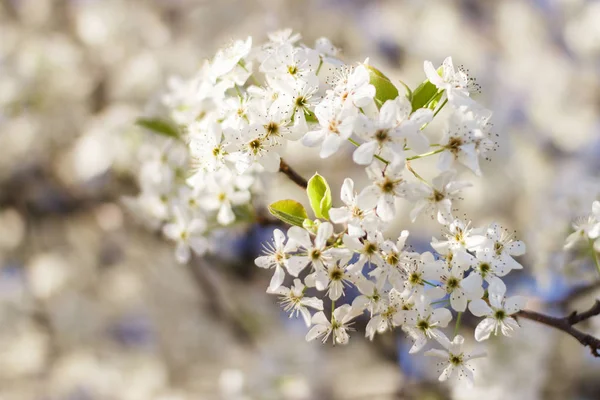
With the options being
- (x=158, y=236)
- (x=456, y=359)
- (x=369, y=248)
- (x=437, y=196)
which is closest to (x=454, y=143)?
(x=437, y=196)

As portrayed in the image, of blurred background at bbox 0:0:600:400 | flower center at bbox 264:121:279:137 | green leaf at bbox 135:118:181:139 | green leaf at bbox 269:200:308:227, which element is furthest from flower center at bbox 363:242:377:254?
blurred background at bbox 0:0:600:400

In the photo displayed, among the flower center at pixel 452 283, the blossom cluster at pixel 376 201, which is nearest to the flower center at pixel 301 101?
the blossom cluster at pixel 376 201

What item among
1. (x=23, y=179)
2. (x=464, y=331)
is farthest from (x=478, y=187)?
(x=23, y=179)

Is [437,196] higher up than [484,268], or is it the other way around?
[437,196]

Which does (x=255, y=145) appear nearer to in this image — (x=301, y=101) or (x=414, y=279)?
(x=301, y=101)

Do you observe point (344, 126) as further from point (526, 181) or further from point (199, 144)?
Result: point (526, 181)

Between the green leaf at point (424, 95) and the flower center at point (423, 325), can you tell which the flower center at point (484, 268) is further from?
the green leaf at point (424, 95)
